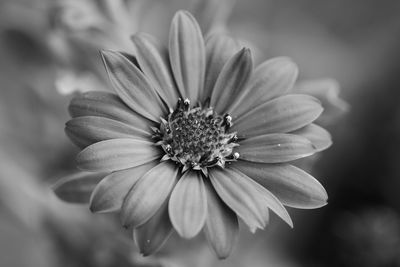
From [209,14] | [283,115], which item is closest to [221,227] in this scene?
[283,115]

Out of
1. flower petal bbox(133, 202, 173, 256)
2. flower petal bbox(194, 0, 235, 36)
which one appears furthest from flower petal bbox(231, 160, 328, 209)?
flower petal bbox(194, 0, 235, 36)

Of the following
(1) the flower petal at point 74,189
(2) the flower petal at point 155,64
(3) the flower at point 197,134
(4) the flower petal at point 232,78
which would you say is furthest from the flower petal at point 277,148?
(1) the flower petal at point 74,189

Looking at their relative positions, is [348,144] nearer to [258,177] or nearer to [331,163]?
[331,163]

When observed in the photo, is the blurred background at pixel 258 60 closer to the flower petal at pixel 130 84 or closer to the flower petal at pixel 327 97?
the flower petal at pixel 327 97

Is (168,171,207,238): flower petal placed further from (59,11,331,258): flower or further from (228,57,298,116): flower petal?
(228,57,298,116): flower petal

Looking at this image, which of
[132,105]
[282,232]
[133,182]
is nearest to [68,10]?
[132,105]
